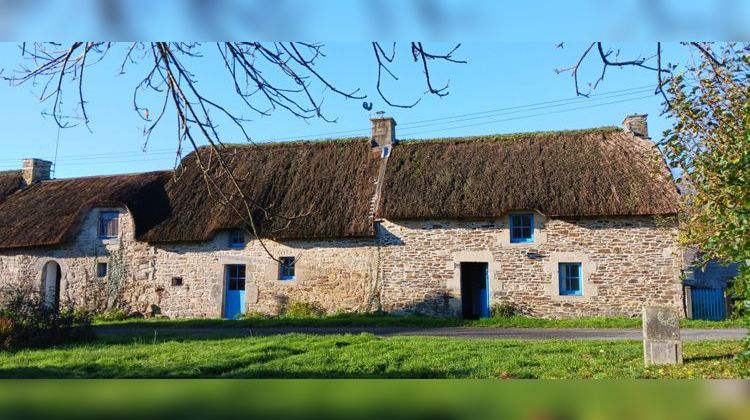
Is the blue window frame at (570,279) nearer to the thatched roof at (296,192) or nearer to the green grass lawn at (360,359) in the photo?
the green grass lawn at (360,359)

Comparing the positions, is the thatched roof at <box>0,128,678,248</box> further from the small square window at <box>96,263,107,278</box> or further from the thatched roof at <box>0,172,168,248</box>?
the small square window at <box>96,263,107,278</box>

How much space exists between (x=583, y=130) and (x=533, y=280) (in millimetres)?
6657

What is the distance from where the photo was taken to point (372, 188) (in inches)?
760

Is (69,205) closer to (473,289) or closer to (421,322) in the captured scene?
(421,322)

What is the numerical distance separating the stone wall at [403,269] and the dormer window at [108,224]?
28cm

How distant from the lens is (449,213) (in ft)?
57.2

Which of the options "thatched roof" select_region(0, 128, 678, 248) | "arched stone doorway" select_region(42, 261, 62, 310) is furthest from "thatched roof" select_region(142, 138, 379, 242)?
"arched stone doorway" select_region(42, 261, 62, 310)

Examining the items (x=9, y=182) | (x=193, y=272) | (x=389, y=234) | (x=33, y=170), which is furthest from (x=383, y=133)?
(x=9, y=182)

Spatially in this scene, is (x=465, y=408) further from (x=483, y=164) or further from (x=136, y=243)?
(x=136, y=243)

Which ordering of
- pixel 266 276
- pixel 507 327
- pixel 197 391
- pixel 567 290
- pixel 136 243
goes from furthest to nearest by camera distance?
1. pixel 136 243
2. pixel 266 276
3. pixel 567 290
4. pixel 507 327
5. pixel 197 391

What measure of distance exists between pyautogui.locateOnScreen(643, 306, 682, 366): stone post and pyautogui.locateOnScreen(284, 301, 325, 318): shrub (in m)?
11.5

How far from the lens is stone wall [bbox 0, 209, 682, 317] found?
54.4ft

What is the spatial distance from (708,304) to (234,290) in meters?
15.9

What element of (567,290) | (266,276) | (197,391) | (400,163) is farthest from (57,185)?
(197,391)
